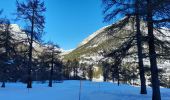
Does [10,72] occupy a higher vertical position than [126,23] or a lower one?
lower

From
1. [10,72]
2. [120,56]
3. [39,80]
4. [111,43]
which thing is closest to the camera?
[120,56]

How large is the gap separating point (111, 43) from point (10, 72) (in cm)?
1775

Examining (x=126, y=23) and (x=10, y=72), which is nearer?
(x=126, y=23)

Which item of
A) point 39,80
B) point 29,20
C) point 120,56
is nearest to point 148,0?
point 120,56

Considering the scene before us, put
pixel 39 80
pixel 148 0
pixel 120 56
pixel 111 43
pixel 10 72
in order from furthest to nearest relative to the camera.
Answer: pixel 39 80, pixel 10 72, pixel 111 43, pixel 120 56, pixel 148 0

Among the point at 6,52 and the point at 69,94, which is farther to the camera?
the point at 6,52

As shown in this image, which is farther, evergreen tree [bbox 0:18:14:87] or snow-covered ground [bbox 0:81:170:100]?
evergreen tree [bbox 0:18:14:87]

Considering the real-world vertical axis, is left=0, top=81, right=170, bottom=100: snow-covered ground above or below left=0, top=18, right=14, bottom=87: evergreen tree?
below

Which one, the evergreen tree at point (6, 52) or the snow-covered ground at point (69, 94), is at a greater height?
the evergreen tree at point (6, 52)

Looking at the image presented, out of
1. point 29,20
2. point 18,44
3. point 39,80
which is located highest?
point 29,20

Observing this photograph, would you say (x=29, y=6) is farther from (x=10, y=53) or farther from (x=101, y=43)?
(x=101, y=43)

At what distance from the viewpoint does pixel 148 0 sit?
41.1ft

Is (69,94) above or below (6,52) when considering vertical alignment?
below

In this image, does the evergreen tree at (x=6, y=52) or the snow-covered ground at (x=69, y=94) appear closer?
the snow-covered ground at (x=69, y=94)
